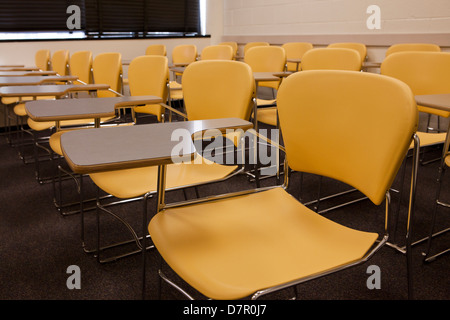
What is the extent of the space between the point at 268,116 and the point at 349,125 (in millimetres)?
1496

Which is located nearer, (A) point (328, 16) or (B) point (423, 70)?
(B) point (423, 70)

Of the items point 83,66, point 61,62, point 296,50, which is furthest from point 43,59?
point 296,50

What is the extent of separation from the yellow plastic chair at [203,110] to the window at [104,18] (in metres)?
4.15

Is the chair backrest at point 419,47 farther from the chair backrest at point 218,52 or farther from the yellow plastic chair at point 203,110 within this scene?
the yellow plastic chair at point 203,110

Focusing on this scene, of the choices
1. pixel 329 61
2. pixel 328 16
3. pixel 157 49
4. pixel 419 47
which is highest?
pixel 328 16

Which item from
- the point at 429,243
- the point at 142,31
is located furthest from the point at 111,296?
the point at 142,31

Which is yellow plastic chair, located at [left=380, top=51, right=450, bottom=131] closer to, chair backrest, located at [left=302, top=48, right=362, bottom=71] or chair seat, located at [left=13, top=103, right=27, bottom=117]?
chair backrest, located at [left=302, top=48, right=362, bottom=71]

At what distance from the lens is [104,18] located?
17.8 ft

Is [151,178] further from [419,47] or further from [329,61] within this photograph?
[419,47]

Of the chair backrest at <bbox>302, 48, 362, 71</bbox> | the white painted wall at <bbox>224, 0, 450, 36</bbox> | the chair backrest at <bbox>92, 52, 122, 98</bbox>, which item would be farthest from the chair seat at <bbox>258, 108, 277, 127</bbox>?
the white painted wall at <bbox>224, 0, 450, 36</bbox>

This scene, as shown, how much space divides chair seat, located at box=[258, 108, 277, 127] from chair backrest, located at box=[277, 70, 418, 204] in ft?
3.99

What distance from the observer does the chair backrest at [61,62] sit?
3966 millimetres

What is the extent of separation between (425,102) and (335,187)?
1.15 metres

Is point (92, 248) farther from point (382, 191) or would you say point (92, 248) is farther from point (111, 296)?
point (382, 191)
